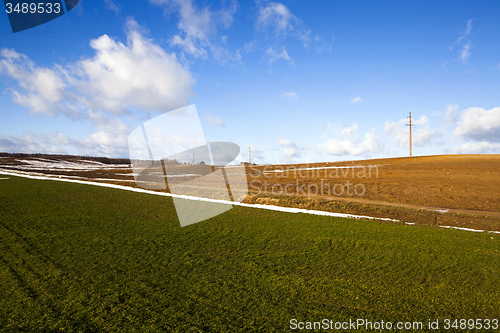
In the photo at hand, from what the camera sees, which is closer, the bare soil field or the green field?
the green field

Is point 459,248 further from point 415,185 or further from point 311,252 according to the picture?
point 415,185

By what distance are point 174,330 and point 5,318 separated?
1695 millimetres

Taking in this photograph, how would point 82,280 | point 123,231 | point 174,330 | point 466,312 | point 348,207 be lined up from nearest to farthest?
1. point 174,330
2. point 466,312
3. point 82,280
4. point 123,231
5. point 348,207

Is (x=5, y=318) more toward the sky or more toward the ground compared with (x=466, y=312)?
more toward the sky

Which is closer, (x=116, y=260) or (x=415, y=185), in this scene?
(x=116, y=260)

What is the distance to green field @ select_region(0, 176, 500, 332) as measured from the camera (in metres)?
2.75

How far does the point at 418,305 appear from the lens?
3.02 metres

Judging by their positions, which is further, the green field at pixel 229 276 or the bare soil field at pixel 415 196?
the bare soil field at pixel 415 196

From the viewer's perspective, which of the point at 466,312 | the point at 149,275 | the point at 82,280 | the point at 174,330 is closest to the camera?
the point at 174,330

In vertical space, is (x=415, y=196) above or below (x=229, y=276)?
below

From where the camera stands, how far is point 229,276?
3740 millimetres

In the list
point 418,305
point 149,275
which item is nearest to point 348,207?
point 418,305

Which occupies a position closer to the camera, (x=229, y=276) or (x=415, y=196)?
(x=229, y=276)

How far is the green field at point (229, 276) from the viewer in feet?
9.02
